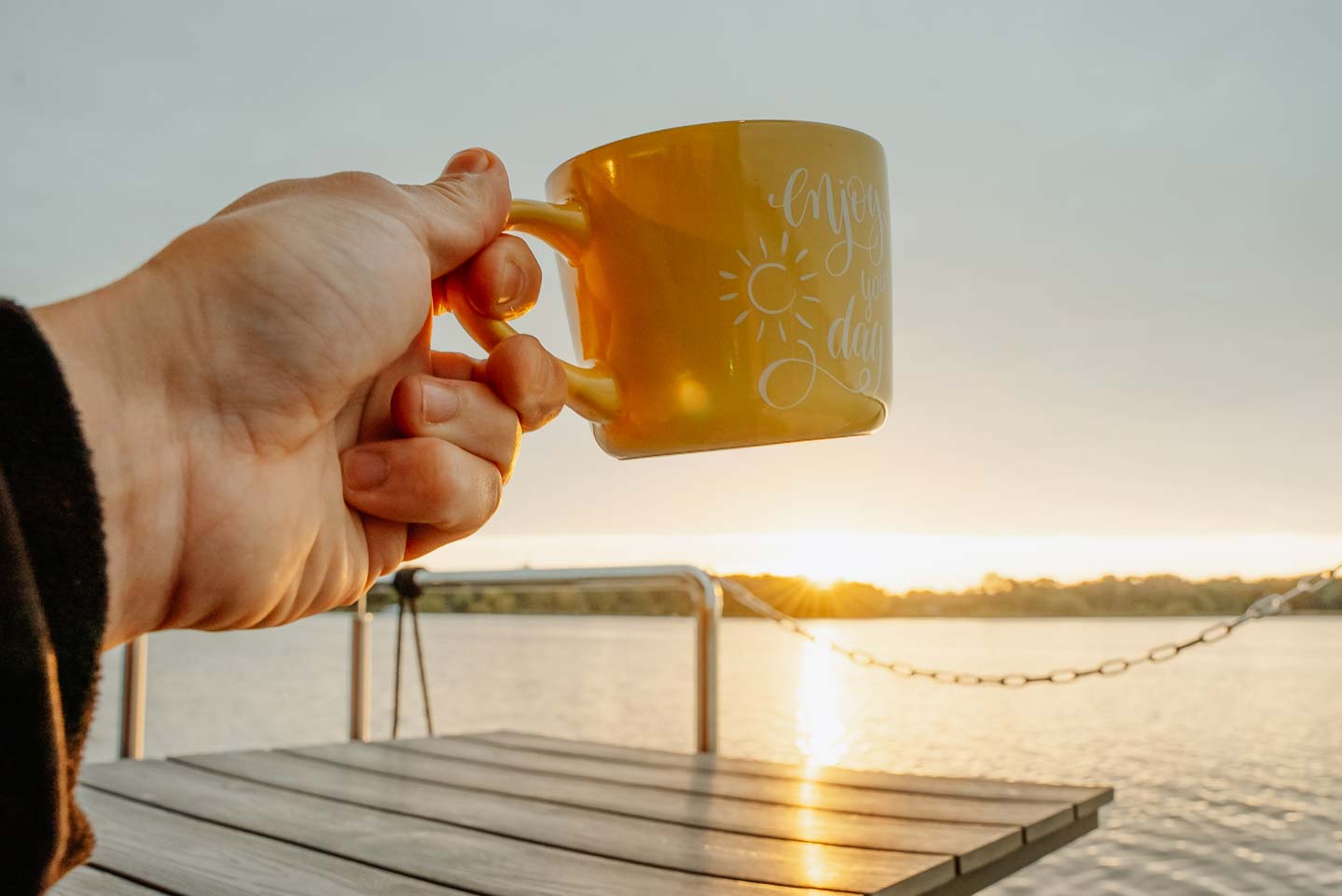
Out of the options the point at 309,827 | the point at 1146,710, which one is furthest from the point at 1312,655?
the point at 309,827

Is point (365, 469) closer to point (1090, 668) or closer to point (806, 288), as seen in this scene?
point (806, 288)

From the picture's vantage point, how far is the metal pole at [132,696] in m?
2.03

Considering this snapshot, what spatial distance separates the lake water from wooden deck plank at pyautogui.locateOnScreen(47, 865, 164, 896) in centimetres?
18

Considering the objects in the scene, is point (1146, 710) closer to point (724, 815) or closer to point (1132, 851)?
point (1132, 851)

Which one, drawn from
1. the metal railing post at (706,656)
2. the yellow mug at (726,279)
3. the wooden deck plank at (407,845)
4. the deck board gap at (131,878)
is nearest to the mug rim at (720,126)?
the yellow mug at (726,279)

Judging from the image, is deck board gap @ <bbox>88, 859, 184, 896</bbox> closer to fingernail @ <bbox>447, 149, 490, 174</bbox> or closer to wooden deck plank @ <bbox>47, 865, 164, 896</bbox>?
wooden deck plank @ <bbox>47, 865, 164, 896</bbox>

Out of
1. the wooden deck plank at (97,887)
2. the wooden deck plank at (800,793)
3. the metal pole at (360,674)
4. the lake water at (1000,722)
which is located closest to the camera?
the wooden deck plank at (97,887)

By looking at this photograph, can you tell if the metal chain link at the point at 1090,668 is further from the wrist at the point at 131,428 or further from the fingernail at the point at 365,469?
the wrist at the point at 131,428

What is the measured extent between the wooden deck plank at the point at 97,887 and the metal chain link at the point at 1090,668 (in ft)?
4.06

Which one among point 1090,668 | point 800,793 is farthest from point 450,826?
point 1090,668

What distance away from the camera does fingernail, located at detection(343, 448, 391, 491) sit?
76 cm

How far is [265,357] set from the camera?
658 millimetres

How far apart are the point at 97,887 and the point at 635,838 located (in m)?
0.54

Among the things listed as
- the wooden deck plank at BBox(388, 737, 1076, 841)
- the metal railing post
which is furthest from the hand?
the metal railing post
